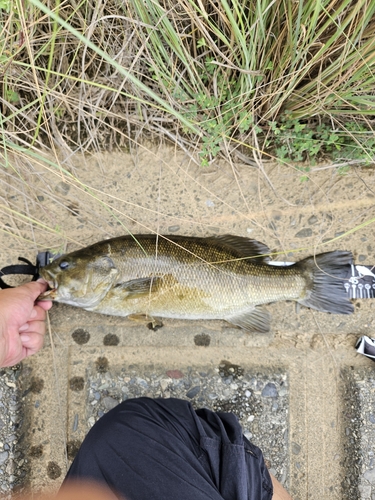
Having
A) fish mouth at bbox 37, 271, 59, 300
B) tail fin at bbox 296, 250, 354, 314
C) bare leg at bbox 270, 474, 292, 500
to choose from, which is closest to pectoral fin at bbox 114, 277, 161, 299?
fish mouth at bbox 37, 271, 59, 300

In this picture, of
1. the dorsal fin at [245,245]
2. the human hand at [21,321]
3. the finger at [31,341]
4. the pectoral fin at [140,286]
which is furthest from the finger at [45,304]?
the dorsal fin at [245,245]

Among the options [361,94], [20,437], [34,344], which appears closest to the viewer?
[361,94]

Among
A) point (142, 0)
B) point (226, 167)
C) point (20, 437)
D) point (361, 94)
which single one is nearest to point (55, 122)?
point (142, 0)

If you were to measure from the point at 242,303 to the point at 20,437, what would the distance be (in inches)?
67.9

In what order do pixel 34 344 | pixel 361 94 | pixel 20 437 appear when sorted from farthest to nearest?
pixel 20 437 < pixel 34 344 < pixel 361 94

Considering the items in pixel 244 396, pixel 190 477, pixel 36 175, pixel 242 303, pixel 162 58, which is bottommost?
pixel 190 477

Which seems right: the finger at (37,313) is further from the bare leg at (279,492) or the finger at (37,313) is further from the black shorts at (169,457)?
the bare leg at (279,492)

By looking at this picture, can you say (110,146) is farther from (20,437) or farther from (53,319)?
(20,437)

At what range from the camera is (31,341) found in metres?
2.29

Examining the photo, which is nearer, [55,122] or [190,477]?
[190,477]

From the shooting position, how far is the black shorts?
194 centimetres

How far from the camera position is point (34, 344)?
2.31 meters

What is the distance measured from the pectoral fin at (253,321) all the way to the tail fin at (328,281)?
273 mm

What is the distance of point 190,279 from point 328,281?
3.01 ft
